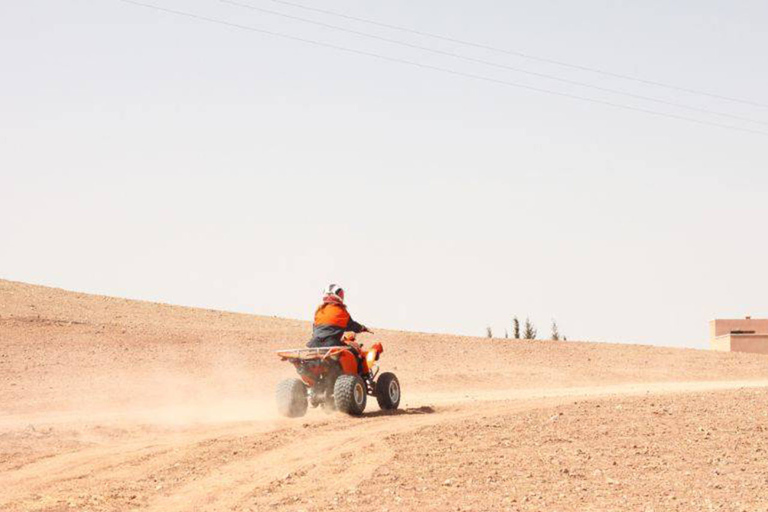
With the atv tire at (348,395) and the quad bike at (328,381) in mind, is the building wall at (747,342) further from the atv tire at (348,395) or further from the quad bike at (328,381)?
the atv tire at (348,395)

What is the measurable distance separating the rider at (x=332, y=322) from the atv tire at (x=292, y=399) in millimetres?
771

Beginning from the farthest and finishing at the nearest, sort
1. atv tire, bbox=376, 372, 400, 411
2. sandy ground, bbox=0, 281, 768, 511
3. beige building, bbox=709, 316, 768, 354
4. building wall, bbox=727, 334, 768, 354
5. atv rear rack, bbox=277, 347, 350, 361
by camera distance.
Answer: beige building, bbox=709, 316, 768, 354 < building wall, bbox=727, 334, 768, 354 < atv tire, bbox=376, 372, 400, 411 < atv rear rack, bbox=277, 347, 350, 361 < sandy ground, bbox=0, 281, 768, 511

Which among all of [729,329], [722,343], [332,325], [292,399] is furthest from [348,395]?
[729,329]

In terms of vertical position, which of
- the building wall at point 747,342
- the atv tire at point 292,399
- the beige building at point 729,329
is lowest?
the atv tire at point 292,399

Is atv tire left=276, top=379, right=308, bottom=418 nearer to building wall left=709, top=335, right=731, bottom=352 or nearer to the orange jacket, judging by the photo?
the orange jacket

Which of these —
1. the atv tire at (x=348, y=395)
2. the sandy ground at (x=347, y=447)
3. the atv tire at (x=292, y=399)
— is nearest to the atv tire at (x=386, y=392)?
the sandy ground at (x=347, y=447)

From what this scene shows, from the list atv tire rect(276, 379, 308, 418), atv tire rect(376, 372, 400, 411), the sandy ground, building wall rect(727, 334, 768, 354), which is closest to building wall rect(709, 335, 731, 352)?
building wall rect(727, 334, 768, 354)

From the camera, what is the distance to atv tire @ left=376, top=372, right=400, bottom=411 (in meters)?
20.0

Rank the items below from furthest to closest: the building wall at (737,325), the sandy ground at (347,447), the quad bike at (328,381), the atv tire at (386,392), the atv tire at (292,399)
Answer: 1. the building wall at (737,325)
2. the atv tire at (386,392)
3. the atv tire at (292,399)
4. the quad bike at (328,381)
5. the sandy ground at (347,447)

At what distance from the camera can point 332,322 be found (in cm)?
1942

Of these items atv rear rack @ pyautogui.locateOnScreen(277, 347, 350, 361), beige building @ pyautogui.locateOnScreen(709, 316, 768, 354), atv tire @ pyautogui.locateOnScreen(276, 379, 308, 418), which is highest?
beige building @ pyautogui.locateOnScreen(709, 316, 768, 354)

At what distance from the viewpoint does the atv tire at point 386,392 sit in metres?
20.0

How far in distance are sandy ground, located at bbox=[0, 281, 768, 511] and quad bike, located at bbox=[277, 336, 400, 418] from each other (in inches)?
15.6

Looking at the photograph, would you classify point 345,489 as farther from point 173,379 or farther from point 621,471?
point 173,379
